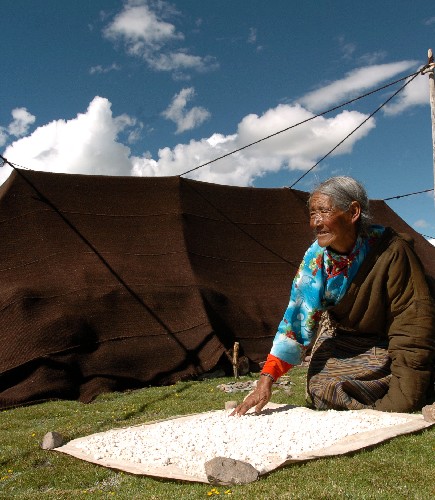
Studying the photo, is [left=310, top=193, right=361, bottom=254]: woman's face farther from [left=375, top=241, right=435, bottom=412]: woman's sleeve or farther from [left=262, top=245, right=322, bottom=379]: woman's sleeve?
[left=375, top=241, right=435, bottom=412]: woman's sleeve

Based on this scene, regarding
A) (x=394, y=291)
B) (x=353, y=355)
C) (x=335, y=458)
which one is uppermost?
(x=394, y=291)

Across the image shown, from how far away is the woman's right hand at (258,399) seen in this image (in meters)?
4.26

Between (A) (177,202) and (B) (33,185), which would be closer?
(B) (33,185)

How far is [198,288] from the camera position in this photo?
8.86 meters

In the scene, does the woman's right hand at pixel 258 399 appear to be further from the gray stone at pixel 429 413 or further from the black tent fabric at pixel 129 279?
the black tent fabric at pixel 129 279

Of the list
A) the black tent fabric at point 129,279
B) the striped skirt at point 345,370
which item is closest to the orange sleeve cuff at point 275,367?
the striped skirt at point 345,370

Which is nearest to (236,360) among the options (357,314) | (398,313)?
(357,314)

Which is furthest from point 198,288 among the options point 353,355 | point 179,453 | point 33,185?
point 179,453

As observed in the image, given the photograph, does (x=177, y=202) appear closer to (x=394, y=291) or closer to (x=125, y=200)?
(x=125, y=200)

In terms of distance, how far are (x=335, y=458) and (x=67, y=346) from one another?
521cm

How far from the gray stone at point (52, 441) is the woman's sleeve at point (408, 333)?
212 cm

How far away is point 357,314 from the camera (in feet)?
14.3

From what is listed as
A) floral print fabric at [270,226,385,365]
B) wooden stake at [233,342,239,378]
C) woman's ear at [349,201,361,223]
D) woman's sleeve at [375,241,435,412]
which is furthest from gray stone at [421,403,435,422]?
wooden stake at [233,342,239,378]

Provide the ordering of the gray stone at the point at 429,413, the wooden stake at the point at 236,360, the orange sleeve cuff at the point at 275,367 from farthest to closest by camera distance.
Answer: the wooden stake at the point at 236,360 < the orange sleeve cuff at the point at 275,367 < the gray stone at the point at 429,413
